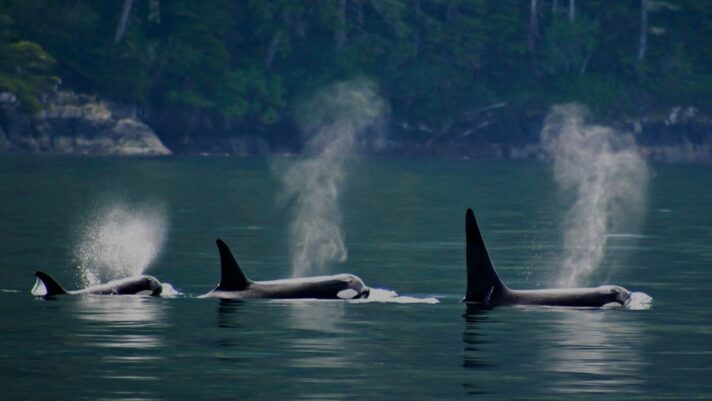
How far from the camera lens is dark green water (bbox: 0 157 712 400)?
21.8 metres

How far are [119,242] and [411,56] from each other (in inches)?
4542

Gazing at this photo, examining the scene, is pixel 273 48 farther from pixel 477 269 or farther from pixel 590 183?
pixel 477 269

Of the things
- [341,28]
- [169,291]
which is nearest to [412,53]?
[341,28]

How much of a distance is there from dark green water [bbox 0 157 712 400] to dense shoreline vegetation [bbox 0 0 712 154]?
99.7m

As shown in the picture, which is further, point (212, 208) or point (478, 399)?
point (212, 208)

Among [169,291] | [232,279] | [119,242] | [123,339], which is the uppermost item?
[232,279]

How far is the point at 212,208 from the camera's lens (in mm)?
62656

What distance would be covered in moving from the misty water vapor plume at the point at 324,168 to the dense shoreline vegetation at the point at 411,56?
1550 millimetres

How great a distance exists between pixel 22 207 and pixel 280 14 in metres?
99.9

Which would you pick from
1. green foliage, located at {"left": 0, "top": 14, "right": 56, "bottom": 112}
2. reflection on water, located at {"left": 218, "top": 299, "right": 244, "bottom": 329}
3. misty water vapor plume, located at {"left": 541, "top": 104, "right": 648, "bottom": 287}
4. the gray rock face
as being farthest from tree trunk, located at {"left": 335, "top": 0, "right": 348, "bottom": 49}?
reflection on water, located at {"left": 218, "top": 299, "right": 244, "bottom": 329}

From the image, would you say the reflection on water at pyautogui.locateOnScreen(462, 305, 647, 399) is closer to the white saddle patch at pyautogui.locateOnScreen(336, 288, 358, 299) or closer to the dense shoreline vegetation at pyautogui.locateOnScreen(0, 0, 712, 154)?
the white saddle patch at pyautogui.locateOnScreen(336, 288, 358, 299)

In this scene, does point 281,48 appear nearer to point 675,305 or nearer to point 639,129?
point 639,129

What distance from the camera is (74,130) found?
13888 centimetres

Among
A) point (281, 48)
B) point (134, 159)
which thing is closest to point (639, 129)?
point (281, 48)
